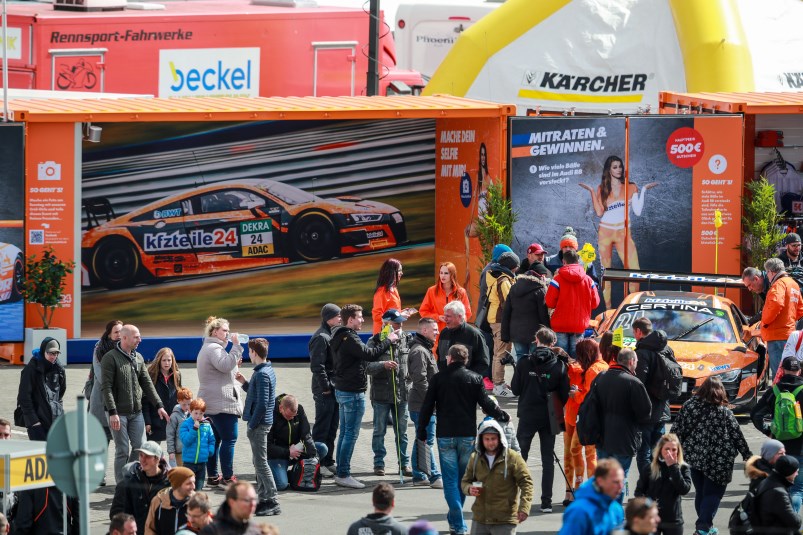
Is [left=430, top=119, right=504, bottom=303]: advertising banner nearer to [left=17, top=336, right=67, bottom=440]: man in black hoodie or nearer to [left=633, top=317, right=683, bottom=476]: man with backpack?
[left=633, top=317, right=683, bottom=476]: man with backpack

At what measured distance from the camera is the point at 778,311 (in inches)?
659

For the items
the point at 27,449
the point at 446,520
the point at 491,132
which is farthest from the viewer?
the point at 491,132

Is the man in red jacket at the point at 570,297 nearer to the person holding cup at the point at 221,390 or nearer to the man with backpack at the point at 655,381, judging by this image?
the man with backpack at the point at 655,381

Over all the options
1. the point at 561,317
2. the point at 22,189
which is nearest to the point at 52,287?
the point at 22,189

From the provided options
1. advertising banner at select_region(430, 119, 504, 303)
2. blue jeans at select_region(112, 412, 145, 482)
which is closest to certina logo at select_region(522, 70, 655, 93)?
advertising banner at select_region(430, 119, 504, 303)

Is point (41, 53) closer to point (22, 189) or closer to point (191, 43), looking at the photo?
point (191, 43)

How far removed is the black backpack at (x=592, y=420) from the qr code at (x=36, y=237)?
8.75 meters

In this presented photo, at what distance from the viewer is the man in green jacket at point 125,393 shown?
45.0 feet

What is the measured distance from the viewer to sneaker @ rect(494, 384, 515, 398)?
1770 centimetres

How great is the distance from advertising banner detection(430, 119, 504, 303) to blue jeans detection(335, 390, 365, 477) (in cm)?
642

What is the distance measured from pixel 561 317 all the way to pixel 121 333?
17.3 feet

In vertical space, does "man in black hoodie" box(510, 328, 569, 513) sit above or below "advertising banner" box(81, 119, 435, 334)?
below

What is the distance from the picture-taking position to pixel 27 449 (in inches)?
439

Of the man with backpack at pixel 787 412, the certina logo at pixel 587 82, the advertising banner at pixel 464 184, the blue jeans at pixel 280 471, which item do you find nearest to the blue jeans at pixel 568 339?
the advertising banner at pixel 464 184
